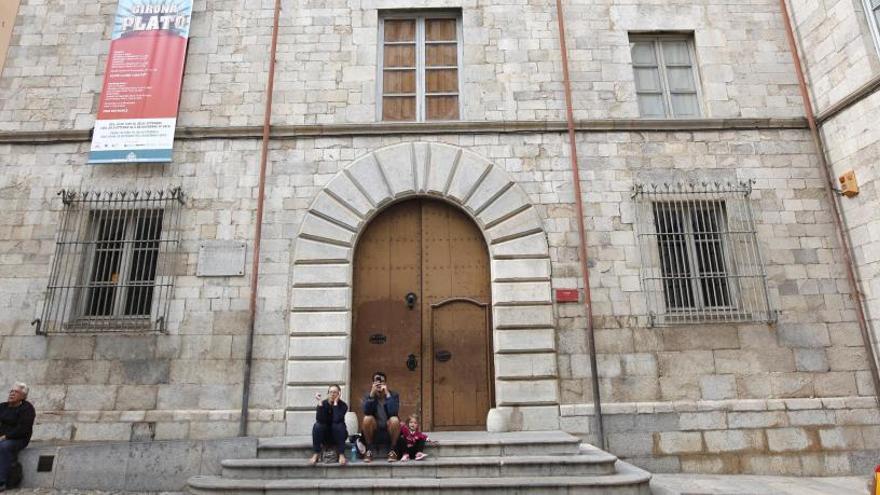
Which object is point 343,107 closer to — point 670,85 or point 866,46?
point 670,85

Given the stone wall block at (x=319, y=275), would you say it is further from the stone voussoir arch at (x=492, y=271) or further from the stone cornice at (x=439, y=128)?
the stone cornice at (x=439, y=128)

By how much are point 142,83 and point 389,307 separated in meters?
5.37

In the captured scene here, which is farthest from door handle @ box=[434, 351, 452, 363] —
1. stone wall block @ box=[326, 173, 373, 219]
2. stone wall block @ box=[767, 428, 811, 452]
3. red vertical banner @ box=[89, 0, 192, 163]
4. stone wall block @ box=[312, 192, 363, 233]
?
red vertical banner @ box=[89, 0, 192, 163]

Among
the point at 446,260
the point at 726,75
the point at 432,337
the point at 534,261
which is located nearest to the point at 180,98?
the point at 446,260

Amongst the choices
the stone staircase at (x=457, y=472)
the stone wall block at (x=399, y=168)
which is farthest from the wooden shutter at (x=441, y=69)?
the stone staircase at (x=457, y=472)

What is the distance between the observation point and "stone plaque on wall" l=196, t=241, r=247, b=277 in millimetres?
7578

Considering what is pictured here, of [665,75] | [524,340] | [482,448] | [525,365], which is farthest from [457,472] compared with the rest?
[665,75]

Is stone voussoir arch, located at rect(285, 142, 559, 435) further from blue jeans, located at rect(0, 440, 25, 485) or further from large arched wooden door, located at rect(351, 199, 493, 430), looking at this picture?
blue jeans, located at rect(0, 440, 25, 485)

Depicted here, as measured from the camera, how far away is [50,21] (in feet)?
28.7

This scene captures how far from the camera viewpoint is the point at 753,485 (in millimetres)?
6164

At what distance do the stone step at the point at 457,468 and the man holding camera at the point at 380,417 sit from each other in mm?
188

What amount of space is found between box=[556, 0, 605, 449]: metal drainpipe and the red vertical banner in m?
6.18

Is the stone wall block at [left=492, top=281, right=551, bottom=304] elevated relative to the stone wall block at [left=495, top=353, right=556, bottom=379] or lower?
elevated

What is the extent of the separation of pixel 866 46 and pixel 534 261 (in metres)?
5.68
